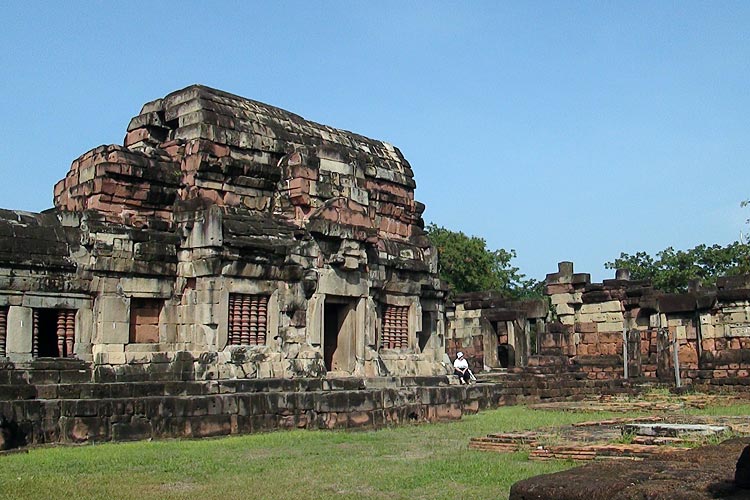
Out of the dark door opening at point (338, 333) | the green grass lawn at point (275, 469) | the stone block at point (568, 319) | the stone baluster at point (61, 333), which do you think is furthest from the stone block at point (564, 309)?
the stone baluster at point (61, 333)

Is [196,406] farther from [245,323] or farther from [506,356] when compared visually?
[506,356]

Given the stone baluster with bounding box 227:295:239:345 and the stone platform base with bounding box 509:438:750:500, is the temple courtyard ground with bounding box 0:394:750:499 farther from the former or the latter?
the stone baluster with bounding box 227:295:239:345

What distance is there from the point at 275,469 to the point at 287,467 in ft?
0.66

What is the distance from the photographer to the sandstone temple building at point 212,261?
658 inches

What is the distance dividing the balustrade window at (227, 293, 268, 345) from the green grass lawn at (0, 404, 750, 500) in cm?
300

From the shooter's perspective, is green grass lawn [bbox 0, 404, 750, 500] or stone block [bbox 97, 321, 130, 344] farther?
stone block [bbox 97, 321, 130, 344]

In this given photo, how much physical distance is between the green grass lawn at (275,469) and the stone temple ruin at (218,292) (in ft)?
3.93

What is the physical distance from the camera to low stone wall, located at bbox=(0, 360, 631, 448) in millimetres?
13758

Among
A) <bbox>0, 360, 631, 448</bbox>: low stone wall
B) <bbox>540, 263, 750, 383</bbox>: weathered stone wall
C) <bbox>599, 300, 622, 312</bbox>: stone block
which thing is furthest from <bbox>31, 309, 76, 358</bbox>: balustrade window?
<bbox>599, 300, 622, 312</bbox>: stone block

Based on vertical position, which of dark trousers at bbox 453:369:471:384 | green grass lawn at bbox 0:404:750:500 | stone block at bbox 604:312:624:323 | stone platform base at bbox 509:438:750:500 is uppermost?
stone block at bbox 604:312:624:323

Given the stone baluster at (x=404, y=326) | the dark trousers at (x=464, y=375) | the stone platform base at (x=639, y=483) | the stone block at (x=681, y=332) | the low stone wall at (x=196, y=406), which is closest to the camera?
the stone platform base at (x=639, y=483)

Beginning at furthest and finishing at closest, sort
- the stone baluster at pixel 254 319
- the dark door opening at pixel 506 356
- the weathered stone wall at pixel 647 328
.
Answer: the dark door opening at pixel 506 356, the weathered stone wall at pixel 647 328, the stone baluster at pixel 254 319

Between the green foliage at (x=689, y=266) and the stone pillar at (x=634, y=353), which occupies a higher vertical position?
A: the green foliage at (x=689, y=266)

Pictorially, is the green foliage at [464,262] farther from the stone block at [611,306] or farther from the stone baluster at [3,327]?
the stone baluster at [3,327]
